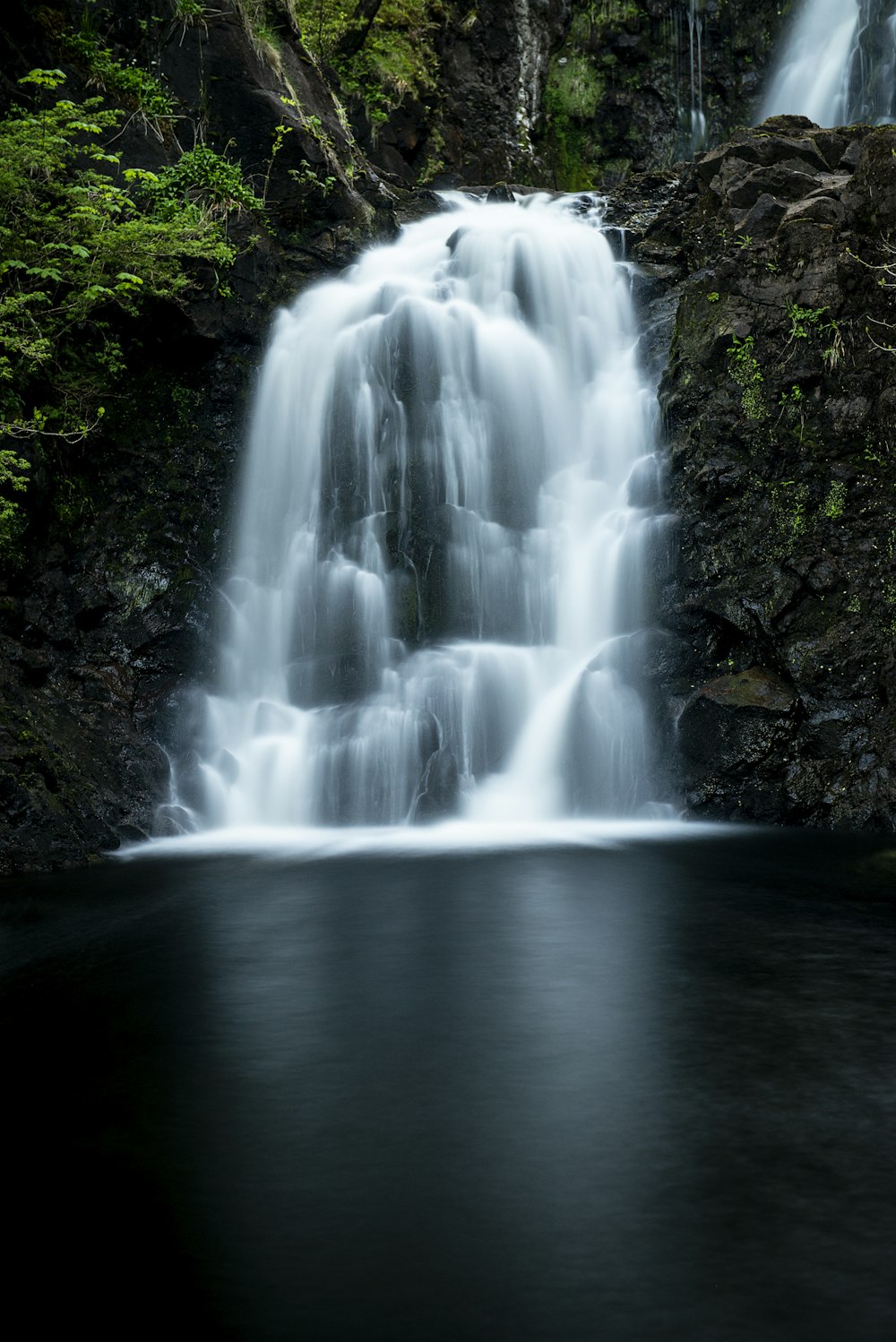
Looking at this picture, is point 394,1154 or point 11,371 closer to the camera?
point 394,1154

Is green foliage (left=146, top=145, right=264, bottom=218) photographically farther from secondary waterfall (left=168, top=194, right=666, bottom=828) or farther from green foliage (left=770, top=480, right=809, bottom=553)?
green foliage (left=770, top=480, right=809, bottom=553)

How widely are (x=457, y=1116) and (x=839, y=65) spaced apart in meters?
21.9

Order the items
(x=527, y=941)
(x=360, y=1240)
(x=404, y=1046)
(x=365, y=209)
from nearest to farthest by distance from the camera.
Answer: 1. (x=360, y=1240)
2. (x=404, y=1046)
3. (x=527, y=941)
4. (x=365, y=209)

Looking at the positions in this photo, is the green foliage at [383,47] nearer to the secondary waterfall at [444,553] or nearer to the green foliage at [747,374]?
the secondary waterfall at [444,553]

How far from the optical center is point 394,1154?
424 cm

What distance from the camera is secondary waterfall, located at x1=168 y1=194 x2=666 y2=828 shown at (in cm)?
1155

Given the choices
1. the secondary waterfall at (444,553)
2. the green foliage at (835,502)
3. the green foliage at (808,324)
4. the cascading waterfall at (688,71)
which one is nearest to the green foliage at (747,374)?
the green foliage at (808,324)

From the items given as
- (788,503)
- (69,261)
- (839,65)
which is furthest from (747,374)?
(839,65)

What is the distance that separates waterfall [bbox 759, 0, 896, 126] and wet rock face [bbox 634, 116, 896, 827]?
7605 millimetres

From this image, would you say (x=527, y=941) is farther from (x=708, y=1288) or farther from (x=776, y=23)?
(x=776, y=23)

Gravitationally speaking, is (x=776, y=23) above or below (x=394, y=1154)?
above

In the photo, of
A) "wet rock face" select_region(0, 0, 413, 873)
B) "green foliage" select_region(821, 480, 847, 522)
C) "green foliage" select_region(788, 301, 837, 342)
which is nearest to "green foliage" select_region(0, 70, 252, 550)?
"wet rock face" select_region(0, 0, 413, 873)

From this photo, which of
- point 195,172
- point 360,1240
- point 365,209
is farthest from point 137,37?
point 360,1240

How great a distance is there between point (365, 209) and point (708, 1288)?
15289mm
